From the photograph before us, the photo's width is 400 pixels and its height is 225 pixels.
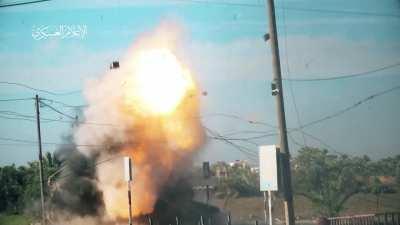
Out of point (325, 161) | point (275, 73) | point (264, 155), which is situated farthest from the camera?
point (325, 161)

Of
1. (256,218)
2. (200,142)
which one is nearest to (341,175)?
(256,218)

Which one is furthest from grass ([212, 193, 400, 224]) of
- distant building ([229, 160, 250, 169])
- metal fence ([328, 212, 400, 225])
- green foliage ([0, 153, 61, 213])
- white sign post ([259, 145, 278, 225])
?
white sign post ([259, 145, 278, 225])

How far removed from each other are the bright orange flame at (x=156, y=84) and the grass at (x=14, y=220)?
7.39 meters

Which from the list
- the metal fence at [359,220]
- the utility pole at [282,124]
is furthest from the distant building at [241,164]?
the utility pole at [282,124]

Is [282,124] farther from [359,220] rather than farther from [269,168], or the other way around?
[359,220]

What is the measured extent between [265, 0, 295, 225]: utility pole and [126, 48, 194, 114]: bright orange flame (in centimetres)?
796

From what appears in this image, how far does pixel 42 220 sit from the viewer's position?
26.5m

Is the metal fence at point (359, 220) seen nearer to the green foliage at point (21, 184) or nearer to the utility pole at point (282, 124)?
the utility pole at point (282, 124)

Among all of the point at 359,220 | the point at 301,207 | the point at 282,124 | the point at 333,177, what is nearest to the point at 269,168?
the point at 282,124

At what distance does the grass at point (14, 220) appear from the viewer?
973 inches

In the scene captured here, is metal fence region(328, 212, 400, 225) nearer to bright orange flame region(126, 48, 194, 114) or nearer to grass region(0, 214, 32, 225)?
bright orange flame region(126, 48, 194, 114)

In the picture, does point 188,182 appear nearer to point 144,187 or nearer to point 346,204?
point 144,187

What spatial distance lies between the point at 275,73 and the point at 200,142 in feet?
30.4

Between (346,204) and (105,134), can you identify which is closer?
(105,134)
